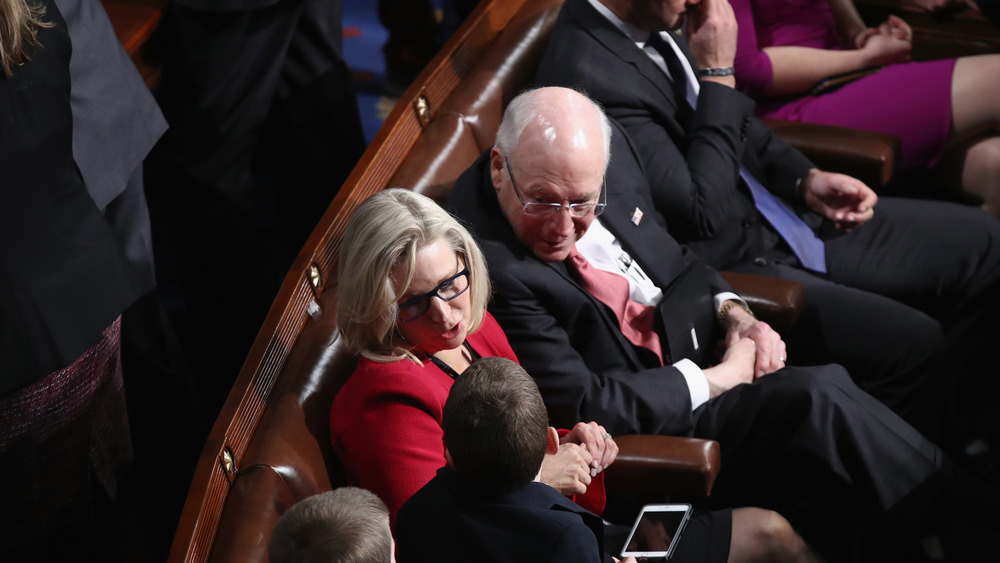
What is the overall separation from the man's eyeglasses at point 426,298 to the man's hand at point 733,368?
0.68m

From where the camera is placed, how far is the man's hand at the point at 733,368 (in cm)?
204

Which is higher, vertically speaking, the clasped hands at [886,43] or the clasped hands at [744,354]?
the clasped hands at [886,43]

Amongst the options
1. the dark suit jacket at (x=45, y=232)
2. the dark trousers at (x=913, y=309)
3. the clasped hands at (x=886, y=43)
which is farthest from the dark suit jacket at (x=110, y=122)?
the clasped hands at (x=886, y=43)

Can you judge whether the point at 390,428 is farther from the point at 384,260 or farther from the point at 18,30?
the point at 18,30

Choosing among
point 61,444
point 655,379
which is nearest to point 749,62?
point 655,379

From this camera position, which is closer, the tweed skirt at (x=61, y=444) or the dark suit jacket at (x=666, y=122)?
the tweed skirt at (x=61, y=444)

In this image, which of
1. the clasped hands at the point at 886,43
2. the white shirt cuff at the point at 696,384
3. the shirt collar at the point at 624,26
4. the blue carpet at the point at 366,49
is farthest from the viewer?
the blue carpet at the point at 366,49

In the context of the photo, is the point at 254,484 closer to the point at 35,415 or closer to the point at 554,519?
the point at 554,519

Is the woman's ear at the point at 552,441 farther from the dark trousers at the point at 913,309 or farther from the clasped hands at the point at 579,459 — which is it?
the dark trousers at the point at 913,309

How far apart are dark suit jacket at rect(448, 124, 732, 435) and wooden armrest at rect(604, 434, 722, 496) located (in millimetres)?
136

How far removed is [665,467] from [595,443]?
136 mm

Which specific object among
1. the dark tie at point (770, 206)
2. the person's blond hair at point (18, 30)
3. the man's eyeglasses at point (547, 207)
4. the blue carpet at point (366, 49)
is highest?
the person's blond hair at point (18, 30)

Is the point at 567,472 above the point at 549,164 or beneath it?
beneath

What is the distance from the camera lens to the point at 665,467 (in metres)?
1.72
